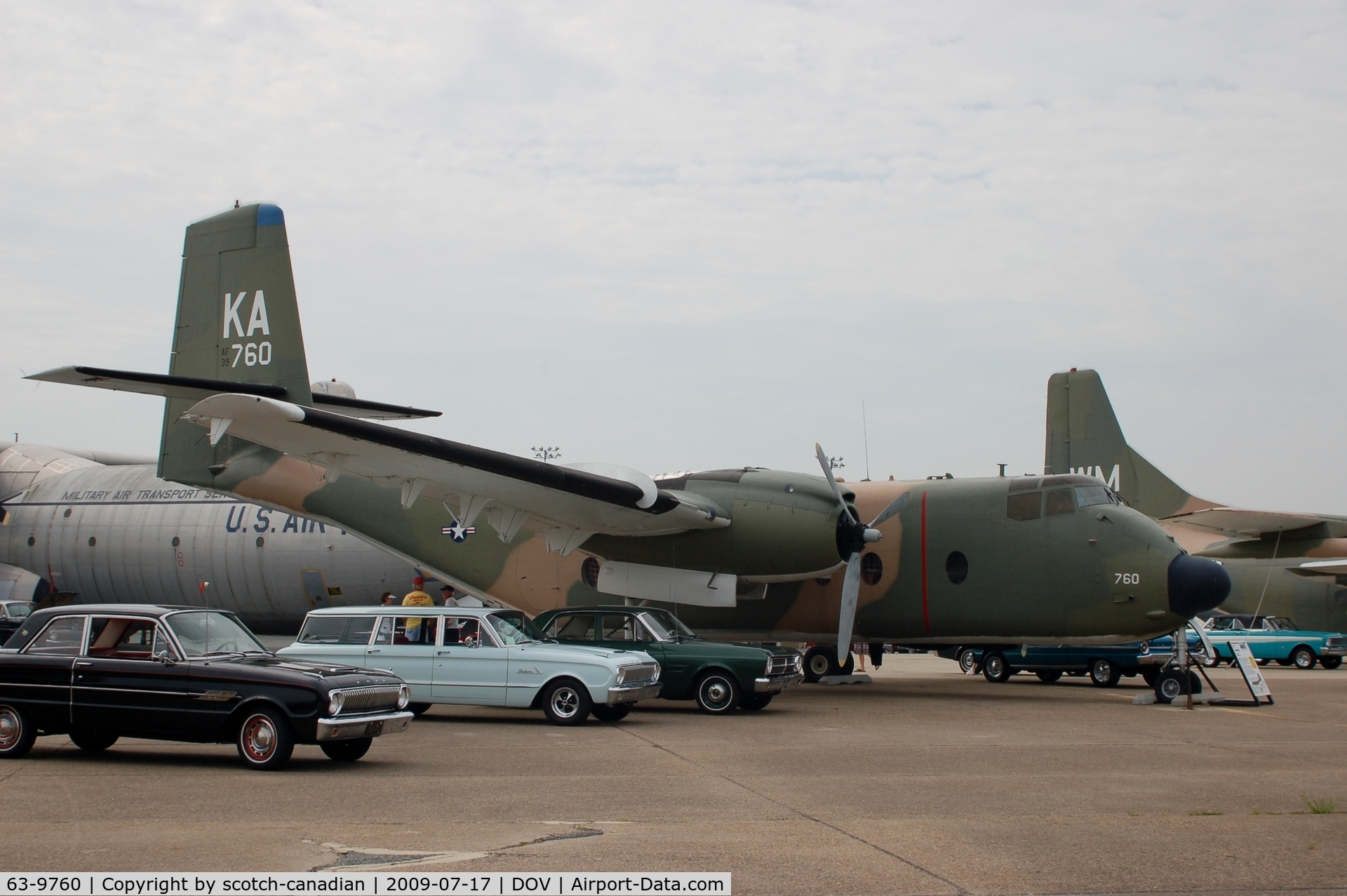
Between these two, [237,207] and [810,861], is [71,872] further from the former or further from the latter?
[237,207]

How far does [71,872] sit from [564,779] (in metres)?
4.28

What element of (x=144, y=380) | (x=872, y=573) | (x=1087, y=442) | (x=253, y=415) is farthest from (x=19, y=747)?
(x=1087, y=442)

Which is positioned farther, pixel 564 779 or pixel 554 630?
pixel 554 630

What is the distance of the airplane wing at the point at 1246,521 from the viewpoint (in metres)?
28.8

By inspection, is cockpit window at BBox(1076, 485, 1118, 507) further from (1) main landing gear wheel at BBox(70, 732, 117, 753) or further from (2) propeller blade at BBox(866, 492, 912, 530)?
(1) main landing gear wheel at BBox(70, 732, 117, 753)

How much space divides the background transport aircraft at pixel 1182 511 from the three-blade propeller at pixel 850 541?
14.5 meters

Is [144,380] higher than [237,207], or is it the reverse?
[237,207]

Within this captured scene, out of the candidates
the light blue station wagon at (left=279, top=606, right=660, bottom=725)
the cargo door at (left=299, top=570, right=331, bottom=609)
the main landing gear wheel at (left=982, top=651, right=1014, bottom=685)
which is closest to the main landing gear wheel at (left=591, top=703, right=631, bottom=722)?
the light blue station wagon at (left=279, top=606, right=660, bottom=725)

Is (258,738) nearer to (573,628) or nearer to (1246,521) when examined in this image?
(573,628)

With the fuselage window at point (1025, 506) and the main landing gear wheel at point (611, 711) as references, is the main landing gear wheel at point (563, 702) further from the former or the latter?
the fuselage window at point (1025, 506)

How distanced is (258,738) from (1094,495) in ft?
42.6

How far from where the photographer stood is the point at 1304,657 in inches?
1221

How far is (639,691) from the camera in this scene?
13633 mm

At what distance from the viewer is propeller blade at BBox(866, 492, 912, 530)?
18.4 metres
